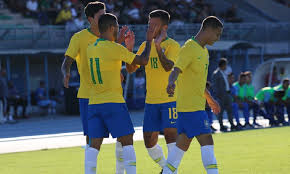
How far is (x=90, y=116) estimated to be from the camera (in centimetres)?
764

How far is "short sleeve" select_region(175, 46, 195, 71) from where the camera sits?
718 cm

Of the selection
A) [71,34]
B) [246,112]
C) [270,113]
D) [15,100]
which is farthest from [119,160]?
[71,34]

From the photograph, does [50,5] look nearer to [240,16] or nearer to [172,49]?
[240,16]

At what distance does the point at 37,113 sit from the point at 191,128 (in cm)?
1793

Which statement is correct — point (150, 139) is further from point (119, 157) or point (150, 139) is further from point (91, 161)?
point (91, 161)

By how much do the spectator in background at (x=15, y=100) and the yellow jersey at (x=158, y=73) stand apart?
46.0 feet

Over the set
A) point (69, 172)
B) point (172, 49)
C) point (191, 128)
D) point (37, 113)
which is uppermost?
point (172, 49)

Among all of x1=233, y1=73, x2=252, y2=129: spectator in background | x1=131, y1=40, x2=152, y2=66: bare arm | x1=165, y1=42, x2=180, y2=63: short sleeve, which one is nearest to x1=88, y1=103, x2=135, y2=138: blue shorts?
x1=131, y1=40, x2=152, y2=66: bare arm

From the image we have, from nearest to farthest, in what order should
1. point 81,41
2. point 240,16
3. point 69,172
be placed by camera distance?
point 81,41
point 69,172
point 240,16

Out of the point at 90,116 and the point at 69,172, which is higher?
the point at 90,116

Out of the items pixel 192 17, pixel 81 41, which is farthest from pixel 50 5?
pixel 81 41

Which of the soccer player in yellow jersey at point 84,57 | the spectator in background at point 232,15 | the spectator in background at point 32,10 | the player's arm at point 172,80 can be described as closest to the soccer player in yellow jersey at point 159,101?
the soccer player in yellow jersey at point 84,57

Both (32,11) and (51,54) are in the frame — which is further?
(32,11)

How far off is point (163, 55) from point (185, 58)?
80cm
